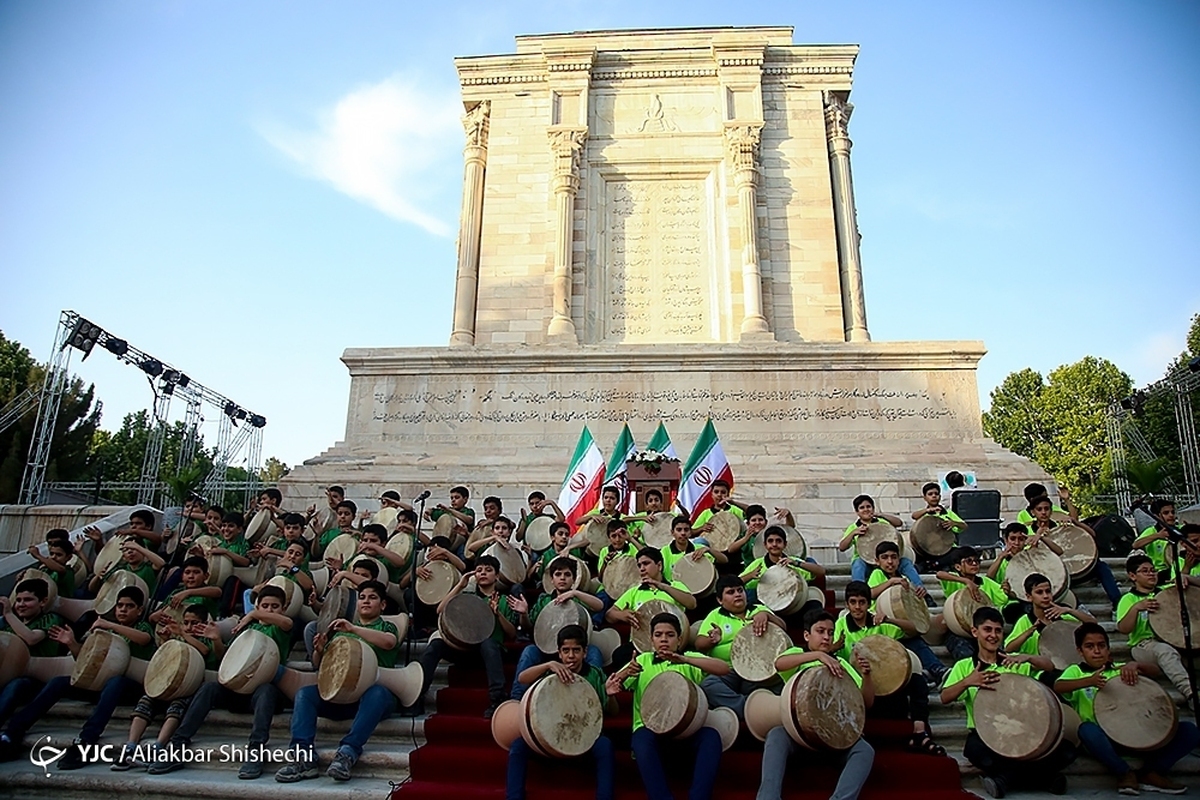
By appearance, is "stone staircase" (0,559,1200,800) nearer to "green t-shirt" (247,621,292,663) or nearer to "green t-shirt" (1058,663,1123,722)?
"green t-shirt" (1058,663,1123,722)

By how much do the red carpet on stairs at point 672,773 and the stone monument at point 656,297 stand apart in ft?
24.7

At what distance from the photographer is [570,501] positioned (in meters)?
11.7

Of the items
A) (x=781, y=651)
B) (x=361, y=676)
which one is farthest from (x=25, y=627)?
(x=781, y=651)

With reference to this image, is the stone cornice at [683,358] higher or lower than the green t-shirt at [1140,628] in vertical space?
higher

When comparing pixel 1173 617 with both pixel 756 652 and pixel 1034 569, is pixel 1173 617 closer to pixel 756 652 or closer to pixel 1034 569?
pixel 1034 569

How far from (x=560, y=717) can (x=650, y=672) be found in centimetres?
77

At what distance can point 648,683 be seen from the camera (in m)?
5.42

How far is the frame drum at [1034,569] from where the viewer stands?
24.5 feet

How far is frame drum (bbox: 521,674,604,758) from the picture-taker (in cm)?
512

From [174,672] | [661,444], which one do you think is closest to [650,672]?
[174,672]

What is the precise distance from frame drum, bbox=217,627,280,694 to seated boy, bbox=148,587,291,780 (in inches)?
2.6

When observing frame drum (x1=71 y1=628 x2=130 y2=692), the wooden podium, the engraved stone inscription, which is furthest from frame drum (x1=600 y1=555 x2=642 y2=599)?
the engraved stone inscription

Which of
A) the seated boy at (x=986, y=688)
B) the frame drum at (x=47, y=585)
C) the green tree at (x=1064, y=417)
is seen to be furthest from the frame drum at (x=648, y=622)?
the green tree at (x=1064, y=417)

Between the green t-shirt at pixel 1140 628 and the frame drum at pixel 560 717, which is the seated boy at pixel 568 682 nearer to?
the frame drum at pixel 560 717
